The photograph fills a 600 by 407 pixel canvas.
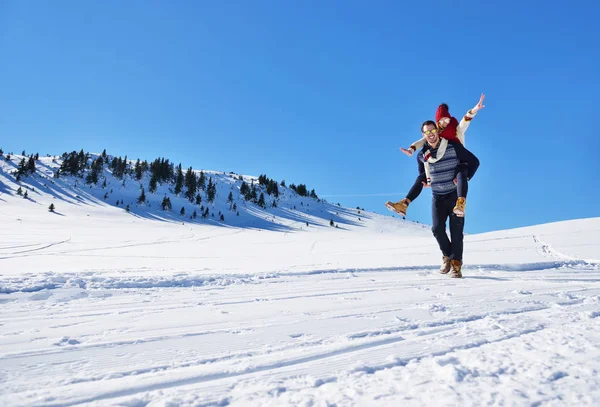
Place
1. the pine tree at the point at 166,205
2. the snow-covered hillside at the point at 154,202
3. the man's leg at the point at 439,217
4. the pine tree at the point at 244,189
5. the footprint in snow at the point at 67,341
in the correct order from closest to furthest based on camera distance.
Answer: the footprint in snow at the point at 67,341 < the man's leg at the point at 439,217 < the snow-covered hillside at the point at 154,202 < the pine tree at the point at 166,205 < the pine tree at the point at 244,189

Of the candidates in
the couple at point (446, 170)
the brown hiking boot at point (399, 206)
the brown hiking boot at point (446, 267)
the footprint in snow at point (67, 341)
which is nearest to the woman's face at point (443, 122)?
the couple at point (446, 170)

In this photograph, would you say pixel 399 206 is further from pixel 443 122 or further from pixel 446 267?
pixel 443 122

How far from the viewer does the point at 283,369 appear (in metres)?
1.15

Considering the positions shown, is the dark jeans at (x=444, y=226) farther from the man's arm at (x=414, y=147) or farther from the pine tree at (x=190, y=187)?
the pine tree at (x=190, y=187)

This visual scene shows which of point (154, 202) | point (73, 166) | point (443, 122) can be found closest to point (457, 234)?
point (443, 122)

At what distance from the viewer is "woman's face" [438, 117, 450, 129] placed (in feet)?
14.3

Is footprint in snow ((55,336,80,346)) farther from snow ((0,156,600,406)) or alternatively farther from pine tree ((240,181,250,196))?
pine tree ((240,181,250,196))

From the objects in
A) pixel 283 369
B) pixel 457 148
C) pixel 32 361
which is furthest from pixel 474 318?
pixel 457 148

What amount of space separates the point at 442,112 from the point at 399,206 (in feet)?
4.71

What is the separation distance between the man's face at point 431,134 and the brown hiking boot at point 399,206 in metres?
0.86

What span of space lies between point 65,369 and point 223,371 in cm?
55

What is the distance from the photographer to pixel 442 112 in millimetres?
4500

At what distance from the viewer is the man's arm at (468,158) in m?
4.21

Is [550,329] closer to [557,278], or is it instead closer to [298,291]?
[298,291]
